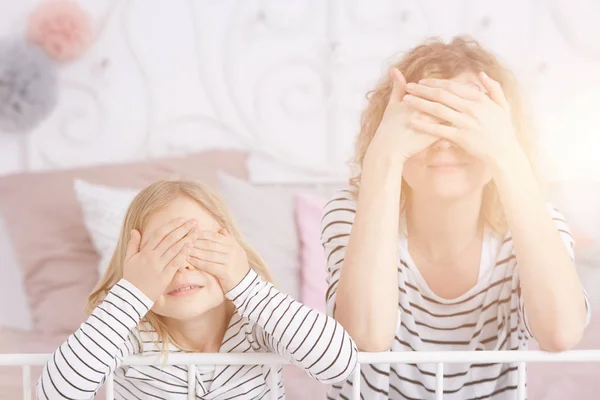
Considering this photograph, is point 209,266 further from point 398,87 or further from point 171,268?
point 398,87

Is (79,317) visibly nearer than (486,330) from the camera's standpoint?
No

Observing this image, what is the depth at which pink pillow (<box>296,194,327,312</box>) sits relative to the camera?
4.24 feet

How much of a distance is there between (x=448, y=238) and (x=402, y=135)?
17cm

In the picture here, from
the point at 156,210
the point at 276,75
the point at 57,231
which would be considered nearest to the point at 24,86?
the point at 57,231

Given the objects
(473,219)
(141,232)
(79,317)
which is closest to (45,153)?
(79,317)

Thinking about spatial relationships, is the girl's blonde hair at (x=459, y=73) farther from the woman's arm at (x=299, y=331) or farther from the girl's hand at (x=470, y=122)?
the woman's arm at (x=299, y=331)

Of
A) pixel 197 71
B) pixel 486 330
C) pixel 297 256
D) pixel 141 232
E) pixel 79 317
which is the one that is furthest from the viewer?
pixel 197 71

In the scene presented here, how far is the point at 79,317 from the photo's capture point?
4.02 ft

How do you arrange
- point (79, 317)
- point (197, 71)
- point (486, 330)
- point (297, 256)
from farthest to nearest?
point (197, 71) → point (297, 256) → point (79, 317) → point (486, 330)

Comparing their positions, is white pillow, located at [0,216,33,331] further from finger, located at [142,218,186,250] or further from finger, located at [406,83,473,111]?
finger, located at [406,83,473,111]

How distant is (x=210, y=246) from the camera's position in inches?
26.0

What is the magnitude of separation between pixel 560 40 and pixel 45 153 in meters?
1.16

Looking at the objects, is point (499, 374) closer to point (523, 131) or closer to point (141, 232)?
point (523, 131)

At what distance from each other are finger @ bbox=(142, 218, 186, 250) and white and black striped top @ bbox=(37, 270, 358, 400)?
0.05m
